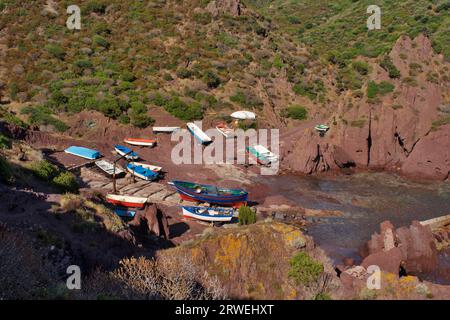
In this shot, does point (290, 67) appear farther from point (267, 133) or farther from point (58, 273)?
point (58, 273)

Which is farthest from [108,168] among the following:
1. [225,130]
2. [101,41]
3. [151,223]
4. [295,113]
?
[101,41]

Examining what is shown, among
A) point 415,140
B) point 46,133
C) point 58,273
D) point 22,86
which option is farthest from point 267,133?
point 58,273

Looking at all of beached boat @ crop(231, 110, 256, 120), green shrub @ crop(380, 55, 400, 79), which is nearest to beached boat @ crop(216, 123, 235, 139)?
beached boat @ crop(231, 110, 256, 120)

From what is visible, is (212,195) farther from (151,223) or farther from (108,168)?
(108,168)

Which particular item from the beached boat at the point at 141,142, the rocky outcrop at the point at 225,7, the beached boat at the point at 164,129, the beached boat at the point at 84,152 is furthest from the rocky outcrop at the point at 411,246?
the rocky outcrop at the point at 225,7

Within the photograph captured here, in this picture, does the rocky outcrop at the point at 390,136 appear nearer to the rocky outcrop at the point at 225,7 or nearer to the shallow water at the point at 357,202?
the shallow water at the point at 357,202

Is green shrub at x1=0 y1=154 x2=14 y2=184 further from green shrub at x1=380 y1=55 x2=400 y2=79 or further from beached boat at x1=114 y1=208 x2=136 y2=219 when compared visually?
green shrub at x1=380 y1=55 x2=400 y2=79
